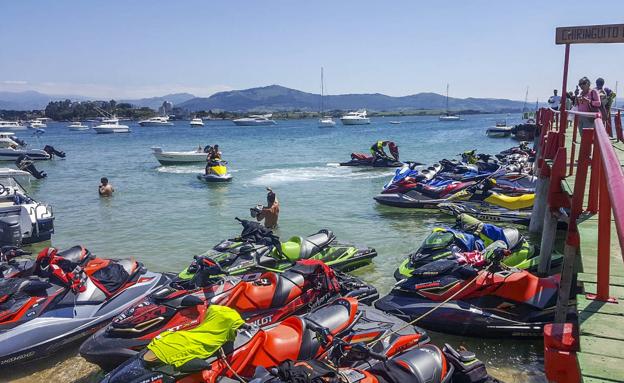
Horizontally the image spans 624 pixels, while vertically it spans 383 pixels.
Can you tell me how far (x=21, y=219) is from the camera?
11977mm

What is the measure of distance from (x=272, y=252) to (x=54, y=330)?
11.3 feet

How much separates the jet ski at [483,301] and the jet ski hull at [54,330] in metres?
3.96

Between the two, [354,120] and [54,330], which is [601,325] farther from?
[354,120]

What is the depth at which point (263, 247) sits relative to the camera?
345 inches

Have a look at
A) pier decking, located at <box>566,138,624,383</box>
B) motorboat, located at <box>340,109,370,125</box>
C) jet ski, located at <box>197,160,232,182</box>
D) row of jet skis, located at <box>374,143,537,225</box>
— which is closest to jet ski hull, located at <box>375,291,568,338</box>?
pier decking, located at <box>566,138,624,383</box>

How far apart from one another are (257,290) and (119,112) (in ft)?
478

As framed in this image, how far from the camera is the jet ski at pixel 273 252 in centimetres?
843

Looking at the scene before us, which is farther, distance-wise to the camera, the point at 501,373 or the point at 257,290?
the point at 257,290

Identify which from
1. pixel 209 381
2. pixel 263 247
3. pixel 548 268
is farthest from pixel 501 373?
pixel 263 247

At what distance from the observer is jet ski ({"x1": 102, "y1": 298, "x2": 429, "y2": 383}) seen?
14.2 feet

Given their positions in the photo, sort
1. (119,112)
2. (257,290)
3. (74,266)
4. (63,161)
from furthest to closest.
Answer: (119,112), (63,161), (74,266), (257,290)

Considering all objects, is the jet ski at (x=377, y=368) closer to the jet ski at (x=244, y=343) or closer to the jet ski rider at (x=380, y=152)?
the jet ski at (x=244, y=343)

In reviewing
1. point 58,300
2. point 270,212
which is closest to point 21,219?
point 270,212

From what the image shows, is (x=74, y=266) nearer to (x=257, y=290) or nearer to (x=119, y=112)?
(x=257, y=290)
